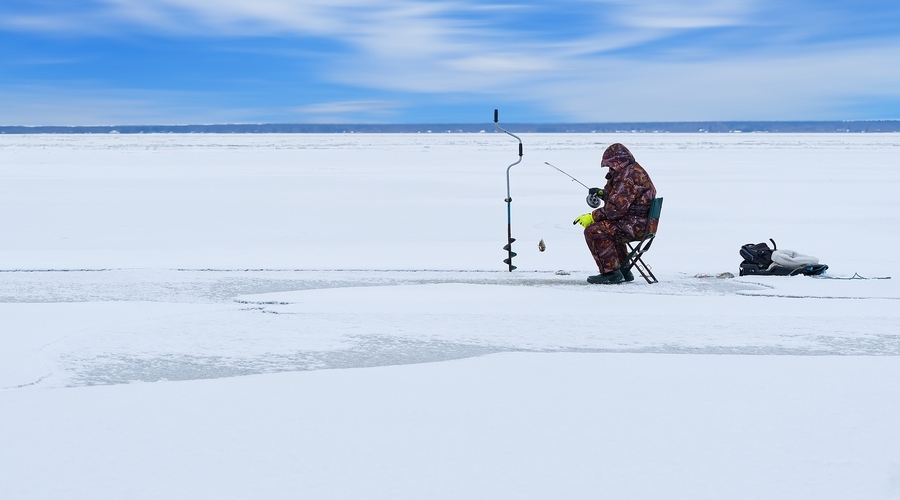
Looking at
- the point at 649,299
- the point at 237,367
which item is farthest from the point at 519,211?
the point at 237,367

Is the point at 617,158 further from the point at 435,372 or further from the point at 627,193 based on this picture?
the point at 435,372

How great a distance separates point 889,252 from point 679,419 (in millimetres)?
9156

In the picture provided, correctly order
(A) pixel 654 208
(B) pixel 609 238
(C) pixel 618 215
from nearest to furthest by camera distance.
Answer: (A) pixel 654 208 < (C) pixel 618 215 < (B) pixel 609 238

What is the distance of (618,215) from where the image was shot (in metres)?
9.24

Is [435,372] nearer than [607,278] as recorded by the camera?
Yes

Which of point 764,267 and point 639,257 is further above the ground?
point 639,257

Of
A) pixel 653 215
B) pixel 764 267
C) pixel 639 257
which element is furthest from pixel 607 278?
pixel 764 267

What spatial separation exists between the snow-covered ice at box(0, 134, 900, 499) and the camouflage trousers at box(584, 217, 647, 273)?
32 cm

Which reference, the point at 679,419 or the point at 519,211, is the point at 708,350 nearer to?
the point at 679,419

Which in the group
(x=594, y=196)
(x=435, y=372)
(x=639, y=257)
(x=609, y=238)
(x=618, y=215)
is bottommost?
(x=435, y=372)

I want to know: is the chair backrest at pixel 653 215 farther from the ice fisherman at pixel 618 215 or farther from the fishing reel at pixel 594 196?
the fishing reel at pixel 594 196

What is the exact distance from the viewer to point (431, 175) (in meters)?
31.4

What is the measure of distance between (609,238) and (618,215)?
249 millimetres

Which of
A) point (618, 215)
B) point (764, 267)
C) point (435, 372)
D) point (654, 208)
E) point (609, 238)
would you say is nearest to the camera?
point (435, 372)
